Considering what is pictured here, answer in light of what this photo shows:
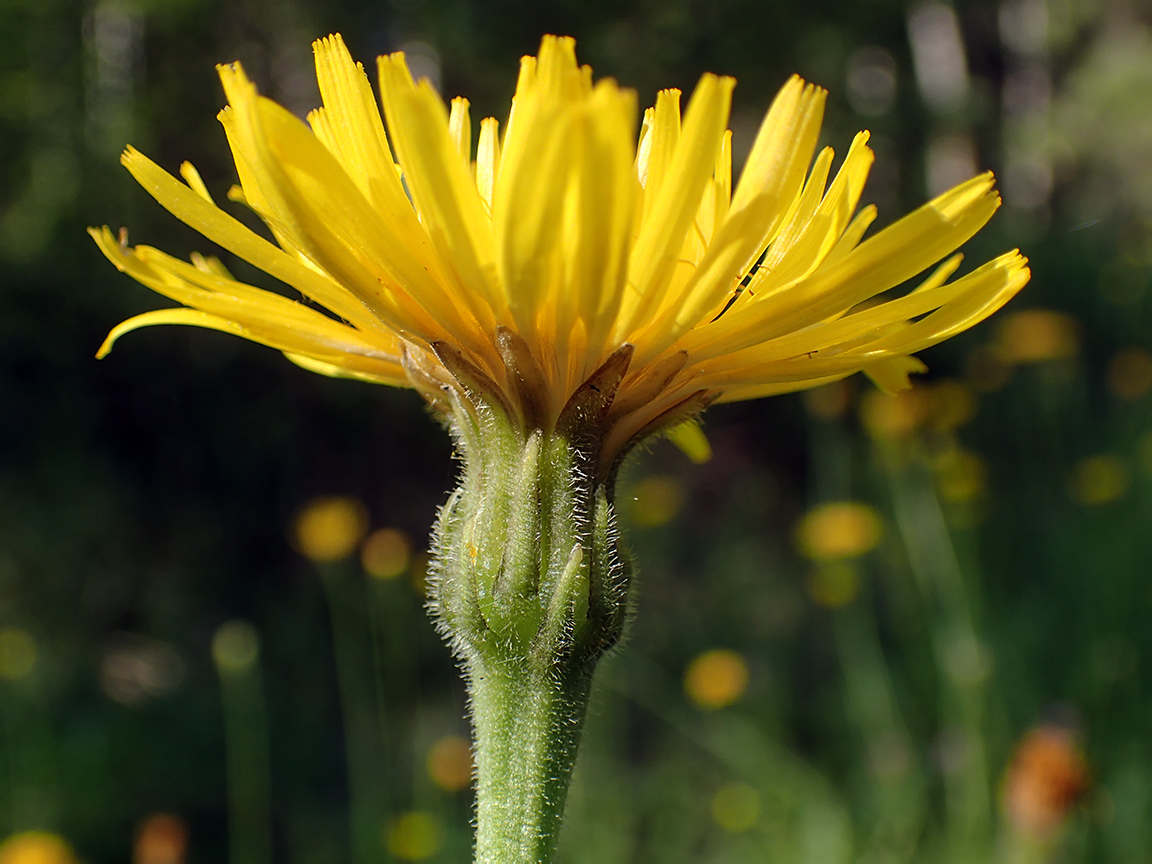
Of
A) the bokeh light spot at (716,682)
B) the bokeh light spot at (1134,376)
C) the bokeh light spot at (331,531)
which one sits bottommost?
the bokeh light spot at (716,682)

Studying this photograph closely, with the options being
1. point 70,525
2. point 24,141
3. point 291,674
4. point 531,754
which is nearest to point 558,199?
point 531,754

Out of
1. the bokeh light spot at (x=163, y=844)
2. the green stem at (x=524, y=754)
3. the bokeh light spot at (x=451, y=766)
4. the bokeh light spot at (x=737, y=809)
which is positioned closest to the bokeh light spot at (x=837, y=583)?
the bokeh light spot at (x=737, y=809)

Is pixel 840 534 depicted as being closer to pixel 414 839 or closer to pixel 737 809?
pixel 737 809

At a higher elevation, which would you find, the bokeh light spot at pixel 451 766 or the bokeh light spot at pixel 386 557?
the bokeh light spot at pixel 386 557

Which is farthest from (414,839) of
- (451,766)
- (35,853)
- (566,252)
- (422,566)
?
(566,252)

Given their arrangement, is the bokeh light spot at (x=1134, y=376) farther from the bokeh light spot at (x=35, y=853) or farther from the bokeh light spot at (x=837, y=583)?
the bokeh light spot at (x=35, y=853)

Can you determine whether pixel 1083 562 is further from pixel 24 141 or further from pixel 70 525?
pixel 24 141
